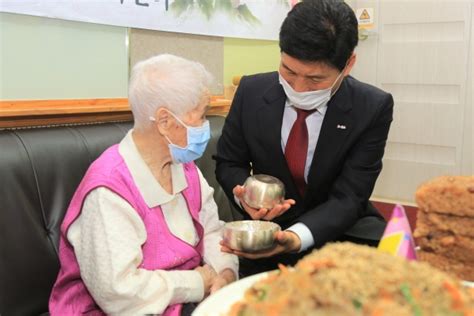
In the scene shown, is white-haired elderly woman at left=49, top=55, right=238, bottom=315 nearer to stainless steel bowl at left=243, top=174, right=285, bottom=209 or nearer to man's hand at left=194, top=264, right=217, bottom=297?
man's hand at left=194, top=264, right=217, bottom=297

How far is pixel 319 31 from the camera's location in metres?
1.35

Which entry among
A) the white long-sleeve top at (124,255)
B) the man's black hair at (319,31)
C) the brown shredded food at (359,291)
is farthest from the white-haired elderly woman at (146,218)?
the brown shredded food at (359,291)

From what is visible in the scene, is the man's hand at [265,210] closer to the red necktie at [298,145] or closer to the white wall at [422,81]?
the red necktie at [298,145]

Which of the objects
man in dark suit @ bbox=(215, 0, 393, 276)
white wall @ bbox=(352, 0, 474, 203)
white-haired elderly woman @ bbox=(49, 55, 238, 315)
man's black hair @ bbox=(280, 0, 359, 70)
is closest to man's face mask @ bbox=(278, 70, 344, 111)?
man in dark suit @ bbox=(215, 0, 393, 276)

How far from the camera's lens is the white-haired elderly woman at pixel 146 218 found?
1206mm

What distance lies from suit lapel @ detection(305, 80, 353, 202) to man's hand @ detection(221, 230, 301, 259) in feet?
1.07

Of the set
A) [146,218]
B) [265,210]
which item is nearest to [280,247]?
[265,210]

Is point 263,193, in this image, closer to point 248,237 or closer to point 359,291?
point 248,237

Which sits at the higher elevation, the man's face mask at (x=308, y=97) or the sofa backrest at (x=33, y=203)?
the man's face mask at (x=308, y=97)

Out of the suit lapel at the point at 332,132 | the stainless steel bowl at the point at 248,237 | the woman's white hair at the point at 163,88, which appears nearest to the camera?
the stainless steel bowl at the point at 248,237

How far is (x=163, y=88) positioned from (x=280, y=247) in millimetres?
522

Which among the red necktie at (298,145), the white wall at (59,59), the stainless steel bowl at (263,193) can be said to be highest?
the white wall at (59,59)

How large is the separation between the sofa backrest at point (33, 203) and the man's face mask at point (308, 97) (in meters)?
0.65

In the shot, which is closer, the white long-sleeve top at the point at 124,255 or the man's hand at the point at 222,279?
the white long-sleeve top at the point at 124,255
